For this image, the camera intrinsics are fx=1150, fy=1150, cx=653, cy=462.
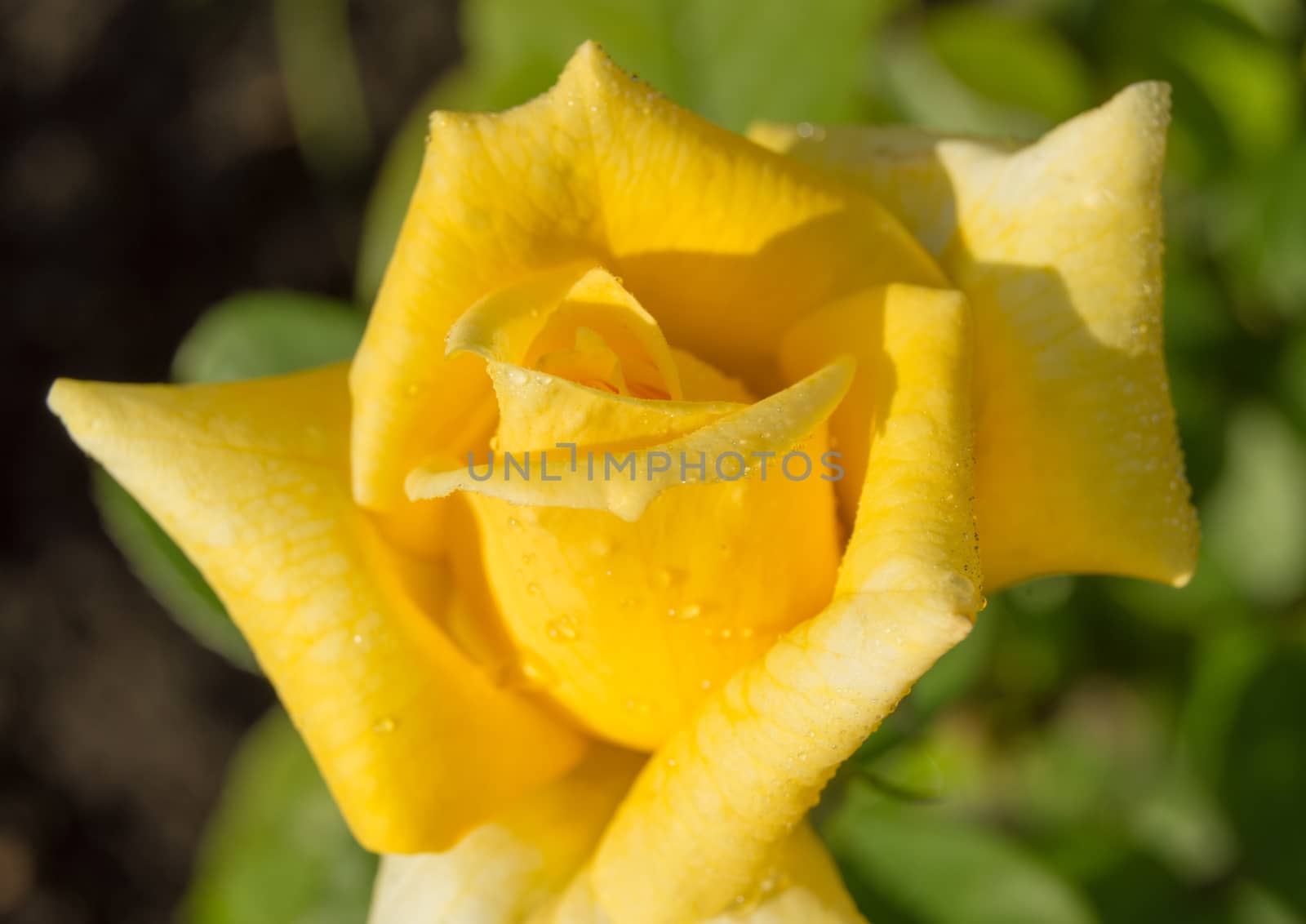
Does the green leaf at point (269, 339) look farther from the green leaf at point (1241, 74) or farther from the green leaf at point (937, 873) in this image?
the green leaf at point (1241, 74)

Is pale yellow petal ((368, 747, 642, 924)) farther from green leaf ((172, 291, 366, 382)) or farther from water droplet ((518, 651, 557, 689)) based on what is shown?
green leaf ((172, 291, 366, 382))

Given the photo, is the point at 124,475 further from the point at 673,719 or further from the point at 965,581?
the point at 965,581

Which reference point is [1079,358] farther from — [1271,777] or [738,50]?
[1271,777]

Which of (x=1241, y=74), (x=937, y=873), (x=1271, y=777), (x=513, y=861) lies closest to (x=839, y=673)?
(x=513, y=861)

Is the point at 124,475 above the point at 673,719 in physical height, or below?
above

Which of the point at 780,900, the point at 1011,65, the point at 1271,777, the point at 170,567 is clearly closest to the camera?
the point at 780,900

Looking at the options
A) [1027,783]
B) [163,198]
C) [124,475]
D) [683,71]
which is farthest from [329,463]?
[163,198]
